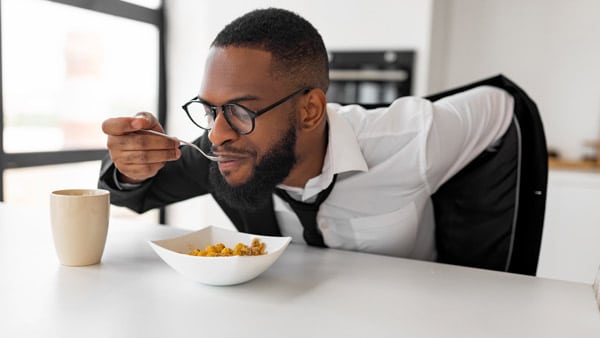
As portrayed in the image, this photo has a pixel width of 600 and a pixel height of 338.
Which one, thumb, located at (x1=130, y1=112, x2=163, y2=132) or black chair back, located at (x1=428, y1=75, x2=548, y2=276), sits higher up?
thumb, located at (x1=130, y1=112, x2=163, y2=132)

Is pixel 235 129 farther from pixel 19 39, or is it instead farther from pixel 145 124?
pixel 19 39

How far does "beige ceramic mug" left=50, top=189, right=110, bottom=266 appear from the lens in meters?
0.88

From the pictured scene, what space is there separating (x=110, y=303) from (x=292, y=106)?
1.73 ft

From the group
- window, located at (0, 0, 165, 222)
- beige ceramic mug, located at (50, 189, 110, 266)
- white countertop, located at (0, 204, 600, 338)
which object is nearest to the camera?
white countertop, located at (0, 204, 600, 338)

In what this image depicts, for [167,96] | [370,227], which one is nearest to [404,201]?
[370,227]

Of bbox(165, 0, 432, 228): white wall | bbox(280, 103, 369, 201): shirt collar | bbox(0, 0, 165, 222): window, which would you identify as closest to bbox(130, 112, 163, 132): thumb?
bbox(280, 103, 369, 201): shirt collar

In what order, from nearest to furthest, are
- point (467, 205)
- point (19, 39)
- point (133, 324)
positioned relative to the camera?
point (133, 324), point (467, 205), point (19, 39)

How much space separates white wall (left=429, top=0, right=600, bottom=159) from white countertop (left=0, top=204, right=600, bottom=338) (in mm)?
2346

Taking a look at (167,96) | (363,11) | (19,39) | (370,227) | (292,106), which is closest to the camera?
(292,106)

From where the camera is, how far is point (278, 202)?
1.24 m

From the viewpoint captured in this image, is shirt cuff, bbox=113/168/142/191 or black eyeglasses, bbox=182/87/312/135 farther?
shirt cuff, bbox=113/168/142/191

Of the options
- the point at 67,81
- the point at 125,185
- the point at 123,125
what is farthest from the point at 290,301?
the point at 67,81

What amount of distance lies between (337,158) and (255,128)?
22 centimetres

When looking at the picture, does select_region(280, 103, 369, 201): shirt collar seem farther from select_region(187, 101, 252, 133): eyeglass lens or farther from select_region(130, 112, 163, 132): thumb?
select_region(130, 112, 163, 132): thumb
